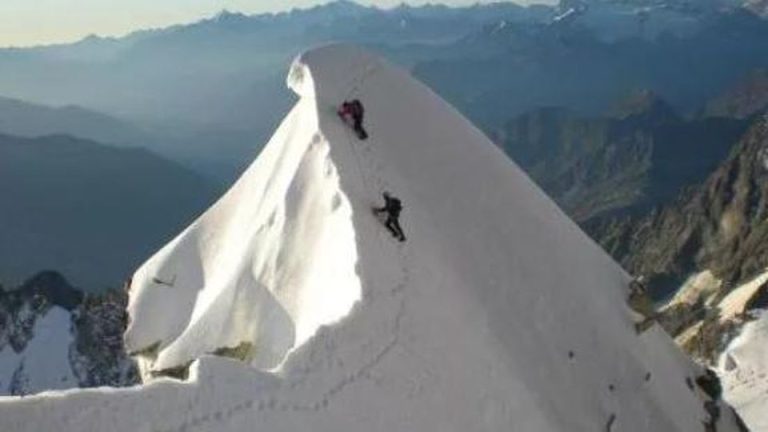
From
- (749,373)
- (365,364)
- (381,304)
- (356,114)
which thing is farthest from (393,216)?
(749,373)

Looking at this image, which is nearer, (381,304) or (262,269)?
(381,304)

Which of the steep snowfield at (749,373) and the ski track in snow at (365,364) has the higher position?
the ski track in snow at (365,364)

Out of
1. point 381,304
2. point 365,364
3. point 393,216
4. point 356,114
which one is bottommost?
point 365,364

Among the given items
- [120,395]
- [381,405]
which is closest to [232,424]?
[120,395]

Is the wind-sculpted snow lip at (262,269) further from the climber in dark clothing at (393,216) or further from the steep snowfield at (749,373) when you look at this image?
the steep snowfield at (749,373)

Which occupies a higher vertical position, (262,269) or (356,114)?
(356,114)

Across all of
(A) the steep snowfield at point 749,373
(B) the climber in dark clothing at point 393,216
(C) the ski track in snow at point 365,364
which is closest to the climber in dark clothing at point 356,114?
(C) the ski track in snow at point 365,364

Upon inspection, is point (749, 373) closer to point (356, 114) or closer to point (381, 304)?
point (356, 114)

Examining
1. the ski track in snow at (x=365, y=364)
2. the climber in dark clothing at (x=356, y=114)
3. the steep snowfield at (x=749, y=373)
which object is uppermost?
the climber in dark clothing at (x=356, y=114)
